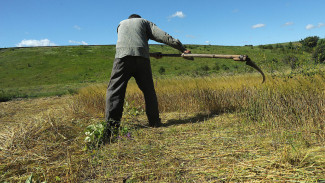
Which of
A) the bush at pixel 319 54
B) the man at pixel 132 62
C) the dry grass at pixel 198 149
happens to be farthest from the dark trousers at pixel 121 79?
the bush at pixel 319 54

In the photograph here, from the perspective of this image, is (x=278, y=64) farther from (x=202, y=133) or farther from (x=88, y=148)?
(x=88, y=148)

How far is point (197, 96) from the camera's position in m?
4.53

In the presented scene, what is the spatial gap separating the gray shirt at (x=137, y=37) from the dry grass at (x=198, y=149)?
114 centimetres

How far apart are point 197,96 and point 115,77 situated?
6.92 feet

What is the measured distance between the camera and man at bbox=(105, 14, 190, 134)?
118 inches

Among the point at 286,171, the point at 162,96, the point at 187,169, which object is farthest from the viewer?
the point at 162,96

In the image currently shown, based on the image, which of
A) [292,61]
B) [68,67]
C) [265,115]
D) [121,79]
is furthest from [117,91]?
[68,67]

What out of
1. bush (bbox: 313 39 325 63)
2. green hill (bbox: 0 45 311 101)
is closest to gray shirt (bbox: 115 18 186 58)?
bush (bbox: 313 39 325 63)

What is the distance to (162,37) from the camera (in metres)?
3.20

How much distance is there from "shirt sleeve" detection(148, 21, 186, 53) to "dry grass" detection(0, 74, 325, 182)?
1280mm

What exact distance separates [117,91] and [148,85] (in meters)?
0.55

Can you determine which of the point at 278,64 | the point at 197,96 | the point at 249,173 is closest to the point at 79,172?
the point at 249,173

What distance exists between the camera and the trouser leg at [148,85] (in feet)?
10.6

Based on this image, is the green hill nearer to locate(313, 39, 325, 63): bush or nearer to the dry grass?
locate(313, 39, 325, 63): bush
